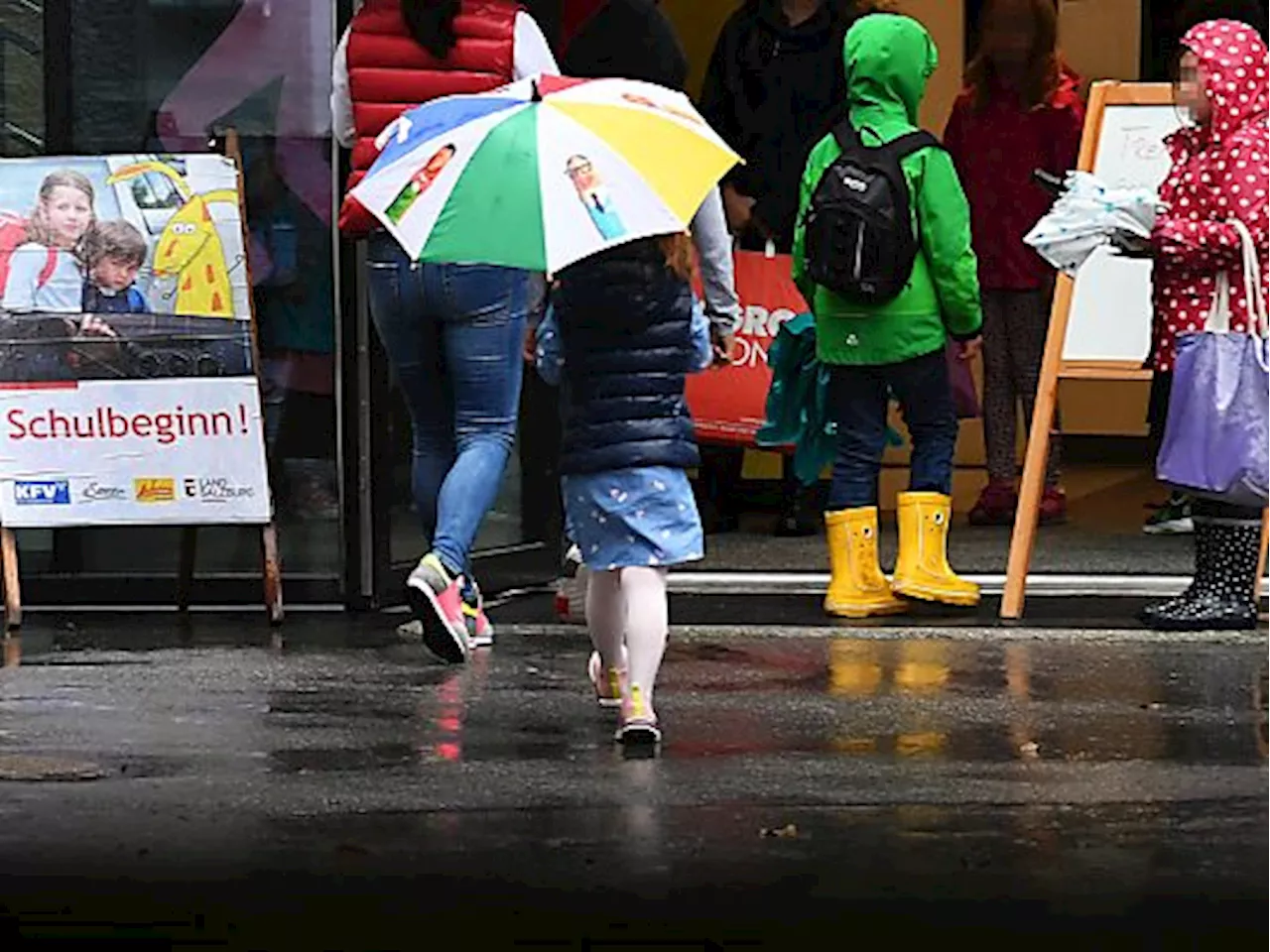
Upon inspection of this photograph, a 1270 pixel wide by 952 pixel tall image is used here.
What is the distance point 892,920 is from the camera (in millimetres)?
5582

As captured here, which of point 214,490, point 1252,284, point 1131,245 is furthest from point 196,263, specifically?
point 1252,284

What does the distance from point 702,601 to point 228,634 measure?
5.70ft

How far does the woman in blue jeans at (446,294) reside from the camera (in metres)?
8.62

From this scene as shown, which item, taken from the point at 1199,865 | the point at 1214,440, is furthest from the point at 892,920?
the point at 1214,440

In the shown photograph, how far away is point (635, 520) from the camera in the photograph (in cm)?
719

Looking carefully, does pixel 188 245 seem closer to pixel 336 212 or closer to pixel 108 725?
pixel 336 212

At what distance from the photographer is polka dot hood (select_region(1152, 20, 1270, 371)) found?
905 cm

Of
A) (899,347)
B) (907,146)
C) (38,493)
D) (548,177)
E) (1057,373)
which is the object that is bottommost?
(38,493)

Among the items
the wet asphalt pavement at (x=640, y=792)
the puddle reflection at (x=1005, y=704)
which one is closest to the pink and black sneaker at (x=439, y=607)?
the wet asphalt pavement at (x=640, y=792)

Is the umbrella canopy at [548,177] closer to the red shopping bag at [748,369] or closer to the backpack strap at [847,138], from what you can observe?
the backpack strap at [847,138]

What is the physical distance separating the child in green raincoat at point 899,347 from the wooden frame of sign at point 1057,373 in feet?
0.66

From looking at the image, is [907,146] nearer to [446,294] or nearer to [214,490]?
[446,294]

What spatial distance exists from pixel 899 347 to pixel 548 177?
2941 millimetres

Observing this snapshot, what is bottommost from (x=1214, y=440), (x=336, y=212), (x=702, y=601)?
(x=702, y=601)
